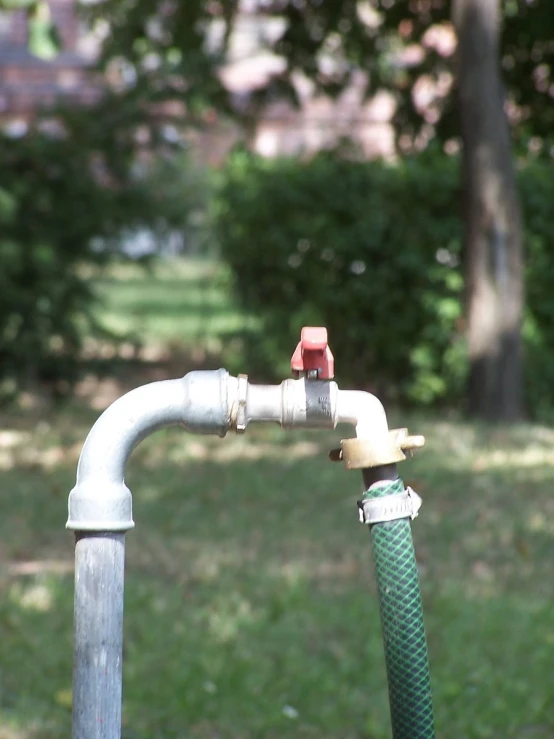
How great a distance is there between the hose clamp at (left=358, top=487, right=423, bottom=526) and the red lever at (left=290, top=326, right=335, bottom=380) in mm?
223

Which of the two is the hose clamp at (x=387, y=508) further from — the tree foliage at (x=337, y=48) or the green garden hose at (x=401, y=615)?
the tree foliage at (x=337, y=48)

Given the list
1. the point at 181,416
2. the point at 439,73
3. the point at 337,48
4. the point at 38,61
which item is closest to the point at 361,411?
the point at 181,416

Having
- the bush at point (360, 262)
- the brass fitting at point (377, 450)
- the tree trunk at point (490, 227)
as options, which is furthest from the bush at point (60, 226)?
the brass fitting at point (377, 450)

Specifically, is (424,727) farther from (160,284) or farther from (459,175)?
(160,284)

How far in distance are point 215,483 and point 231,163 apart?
4654 mm

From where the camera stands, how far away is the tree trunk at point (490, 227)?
902 cm

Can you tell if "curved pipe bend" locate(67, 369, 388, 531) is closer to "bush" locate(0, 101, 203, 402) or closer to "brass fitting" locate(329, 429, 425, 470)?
"brass fitting" locate(329, 429, 425, 470)

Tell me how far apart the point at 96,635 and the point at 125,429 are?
1.10ft

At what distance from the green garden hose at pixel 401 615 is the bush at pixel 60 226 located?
23.2 ft

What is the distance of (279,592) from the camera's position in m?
5.07

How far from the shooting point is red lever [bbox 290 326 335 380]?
1.96 m

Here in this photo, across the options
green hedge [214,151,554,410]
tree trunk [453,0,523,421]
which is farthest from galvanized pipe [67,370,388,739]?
green hedge [214,151,554,410]

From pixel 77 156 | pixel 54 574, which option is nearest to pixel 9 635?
pixel 54 574

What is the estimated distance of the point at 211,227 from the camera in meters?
11.1
